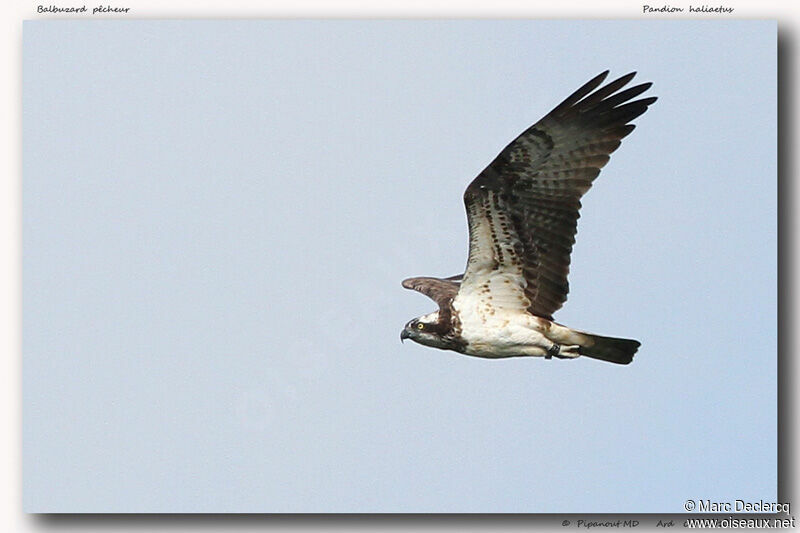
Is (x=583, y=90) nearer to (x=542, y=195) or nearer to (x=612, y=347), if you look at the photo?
(x=542, y=195)

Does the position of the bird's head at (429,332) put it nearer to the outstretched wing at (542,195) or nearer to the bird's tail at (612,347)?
the outstretched wing at (542,195)

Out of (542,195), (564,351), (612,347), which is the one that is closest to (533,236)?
(542,195)

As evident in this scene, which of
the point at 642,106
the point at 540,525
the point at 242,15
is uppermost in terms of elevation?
the point at 242,15

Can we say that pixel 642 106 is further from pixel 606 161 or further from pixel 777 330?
pixel 777 330

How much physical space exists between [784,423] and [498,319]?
7.07 feet

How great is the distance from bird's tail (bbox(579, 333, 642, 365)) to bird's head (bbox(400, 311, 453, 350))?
92 cm

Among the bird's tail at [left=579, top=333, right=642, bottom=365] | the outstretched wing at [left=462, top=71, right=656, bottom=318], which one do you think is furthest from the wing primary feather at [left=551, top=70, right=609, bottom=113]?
the bird's tail at [left=579, top=333, right=642, bottom=365]

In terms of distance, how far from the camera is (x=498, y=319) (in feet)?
26.7

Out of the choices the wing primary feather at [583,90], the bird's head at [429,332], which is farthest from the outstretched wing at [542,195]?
the bird's head at [429,332]

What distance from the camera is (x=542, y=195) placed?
315 inches

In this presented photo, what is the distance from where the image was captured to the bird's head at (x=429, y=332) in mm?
8156

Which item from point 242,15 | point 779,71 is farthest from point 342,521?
point 779,71

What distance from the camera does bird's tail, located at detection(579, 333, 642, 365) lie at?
320 inches

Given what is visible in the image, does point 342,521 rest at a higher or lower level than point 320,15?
lower
